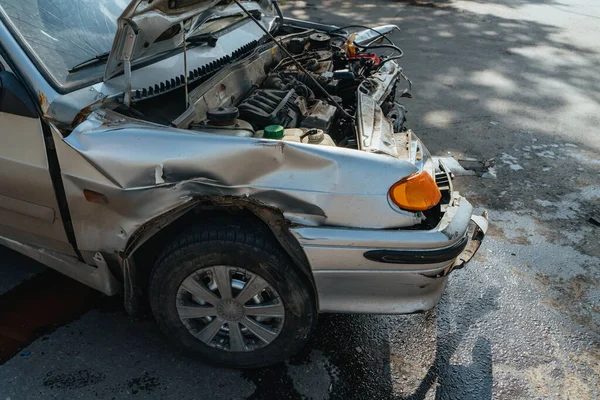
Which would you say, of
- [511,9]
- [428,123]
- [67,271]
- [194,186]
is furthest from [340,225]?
[511,9]

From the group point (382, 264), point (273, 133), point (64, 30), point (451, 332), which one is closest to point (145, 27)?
point (64, 30)

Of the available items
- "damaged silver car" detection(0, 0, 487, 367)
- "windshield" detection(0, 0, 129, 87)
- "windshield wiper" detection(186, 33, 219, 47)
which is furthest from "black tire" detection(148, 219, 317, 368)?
"windshield wiper" detection(186, 33, 219, 47)

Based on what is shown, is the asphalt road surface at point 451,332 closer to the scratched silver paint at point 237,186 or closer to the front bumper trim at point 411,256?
the scratched silver paint at point 237,186

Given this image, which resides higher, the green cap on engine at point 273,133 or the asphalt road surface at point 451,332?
the green cap on engine at point 273,133

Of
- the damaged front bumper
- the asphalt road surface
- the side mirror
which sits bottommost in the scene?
the asphalt road surface

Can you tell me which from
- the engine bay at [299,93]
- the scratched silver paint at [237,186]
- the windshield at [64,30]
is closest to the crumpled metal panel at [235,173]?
the scratched silver paint at [237,186]

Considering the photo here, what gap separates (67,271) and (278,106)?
4.51ft

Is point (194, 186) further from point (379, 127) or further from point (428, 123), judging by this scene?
point (428, 123)

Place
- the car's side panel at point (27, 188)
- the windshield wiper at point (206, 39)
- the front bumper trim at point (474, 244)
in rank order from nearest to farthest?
the car's side panel at point (27, 188)
the front bumper trim at point (474, 244)
the windshield wiper at point (206, 39)

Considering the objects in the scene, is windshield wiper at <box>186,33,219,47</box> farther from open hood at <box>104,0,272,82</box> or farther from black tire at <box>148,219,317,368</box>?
black tire at <box>148,219,317,368</box>

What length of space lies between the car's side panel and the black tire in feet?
1.80

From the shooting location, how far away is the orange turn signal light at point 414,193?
202cm

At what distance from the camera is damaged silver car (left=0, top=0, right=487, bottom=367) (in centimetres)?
200

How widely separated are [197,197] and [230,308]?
0.55m
